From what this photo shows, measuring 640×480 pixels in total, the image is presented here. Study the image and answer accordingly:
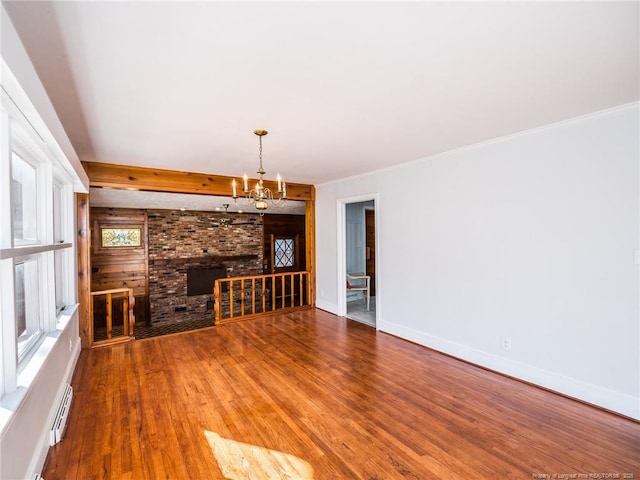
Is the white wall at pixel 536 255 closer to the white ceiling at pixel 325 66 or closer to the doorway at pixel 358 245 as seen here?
the white ceiling at pixel 325 66

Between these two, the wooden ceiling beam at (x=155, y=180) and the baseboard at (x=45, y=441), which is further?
the wooden ceiling beam at (x=155, y=180)

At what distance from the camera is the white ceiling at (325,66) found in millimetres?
1403

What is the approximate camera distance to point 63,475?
1.89 metres

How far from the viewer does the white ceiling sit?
1.40 metres

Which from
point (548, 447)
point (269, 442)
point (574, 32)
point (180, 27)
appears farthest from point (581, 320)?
point (180, 27)

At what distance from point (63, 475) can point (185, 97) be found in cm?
252

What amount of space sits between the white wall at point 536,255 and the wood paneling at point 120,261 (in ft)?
20.8

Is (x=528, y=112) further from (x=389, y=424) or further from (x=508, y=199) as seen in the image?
→ (x=389, y=424)

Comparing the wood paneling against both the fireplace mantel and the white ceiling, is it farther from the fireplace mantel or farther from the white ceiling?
the white ceiling

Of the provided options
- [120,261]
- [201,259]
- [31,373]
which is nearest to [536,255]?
[31,373]

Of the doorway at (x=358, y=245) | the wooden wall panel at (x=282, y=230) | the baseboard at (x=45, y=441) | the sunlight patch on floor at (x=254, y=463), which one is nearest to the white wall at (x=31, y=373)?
the baseboard at (x=45, y=441)

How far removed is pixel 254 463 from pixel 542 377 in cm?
266

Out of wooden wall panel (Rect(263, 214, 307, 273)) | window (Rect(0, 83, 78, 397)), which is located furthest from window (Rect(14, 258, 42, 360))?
wooden wall panel (Rect(263, 214, 307, 273))

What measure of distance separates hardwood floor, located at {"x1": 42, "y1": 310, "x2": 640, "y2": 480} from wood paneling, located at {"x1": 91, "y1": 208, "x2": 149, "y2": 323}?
13.7 ft
